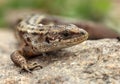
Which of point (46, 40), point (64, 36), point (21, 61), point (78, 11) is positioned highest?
point (64, 36)

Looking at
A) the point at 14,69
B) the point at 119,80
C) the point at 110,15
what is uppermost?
the point at 119,80

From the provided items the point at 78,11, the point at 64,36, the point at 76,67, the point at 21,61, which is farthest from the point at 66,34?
the point at 78,11

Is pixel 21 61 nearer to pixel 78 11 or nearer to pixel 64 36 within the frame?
pixel 64 36

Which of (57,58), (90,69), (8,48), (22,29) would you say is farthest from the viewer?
(8,48)

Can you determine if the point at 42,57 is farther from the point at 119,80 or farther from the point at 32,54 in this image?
the point at 119,80

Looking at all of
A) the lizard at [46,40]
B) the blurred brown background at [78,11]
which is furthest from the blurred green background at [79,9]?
the lizard at [46,40]

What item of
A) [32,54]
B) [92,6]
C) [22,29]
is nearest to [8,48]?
[22,29]

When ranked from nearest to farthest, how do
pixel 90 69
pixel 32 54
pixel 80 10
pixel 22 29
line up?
pixel 90 69
pixel 32 54
pixel 22 29
pixel 80 10

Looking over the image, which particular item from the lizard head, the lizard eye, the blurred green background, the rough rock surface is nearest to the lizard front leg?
the rough rock surface
